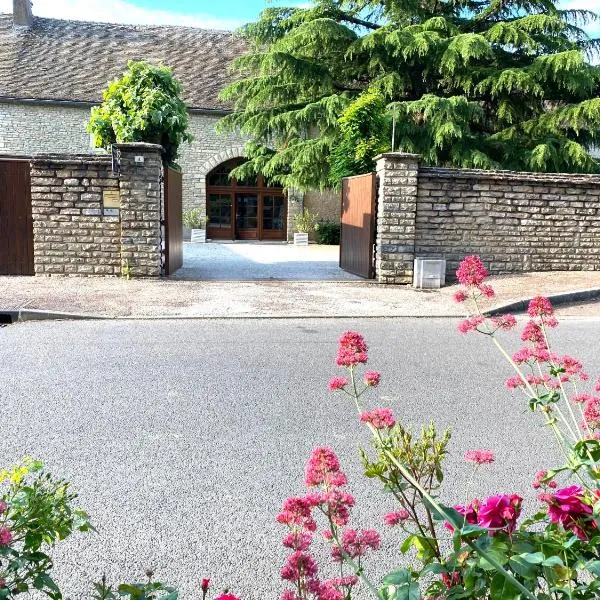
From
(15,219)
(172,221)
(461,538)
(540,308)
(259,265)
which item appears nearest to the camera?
(461,538)

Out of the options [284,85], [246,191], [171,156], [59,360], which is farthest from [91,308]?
[246,191]

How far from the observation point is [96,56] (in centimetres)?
2534

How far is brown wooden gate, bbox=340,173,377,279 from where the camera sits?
1196 cm

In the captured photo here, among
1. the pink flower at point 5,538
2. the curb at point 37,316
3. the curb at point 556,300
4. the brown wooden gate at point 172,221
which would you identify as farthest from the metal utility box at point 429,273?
the pink flower at point 5,538

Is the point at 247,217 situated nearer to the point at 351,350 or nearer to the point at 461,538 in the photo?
the point at 351,350

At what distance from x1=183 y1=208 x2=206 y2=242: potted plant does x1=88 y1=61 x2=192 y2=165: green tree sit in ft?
35.7

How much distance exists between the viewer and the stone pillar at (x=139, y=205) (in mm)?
11016

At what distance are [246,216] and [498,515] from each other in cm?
2495

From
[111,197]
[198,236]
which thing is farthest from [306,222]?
[111,197]

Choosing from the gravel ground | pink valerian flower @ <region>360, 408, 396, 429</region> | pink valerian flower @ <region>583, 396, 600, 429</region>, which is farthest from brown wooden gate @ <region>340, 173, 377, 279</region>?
pink valerian flower @ <region>360, 408, 396, 429</region>

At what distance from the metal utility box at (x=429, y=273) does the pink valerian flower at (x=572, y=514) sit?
1004cm

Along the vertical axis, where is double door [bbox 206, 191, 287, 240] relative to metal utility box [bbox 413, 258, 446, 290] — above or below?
above

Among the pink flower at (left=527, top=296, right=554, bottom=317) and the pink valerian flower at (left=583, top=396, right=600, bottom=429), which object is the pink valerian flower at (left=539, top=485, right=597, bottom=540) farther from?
the pink flower at (left=527, top=296, right=554, bottom=317)

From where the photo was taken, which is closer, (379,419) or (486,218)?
(379,419)
